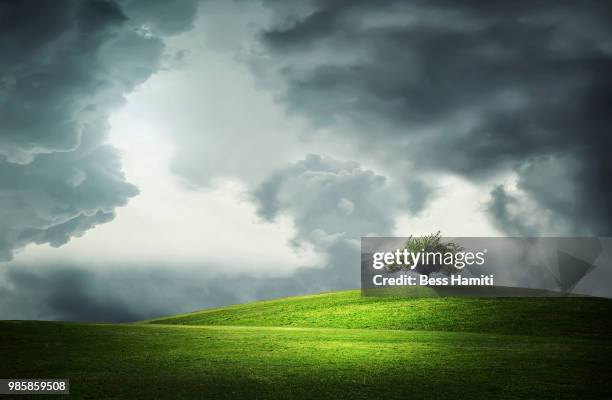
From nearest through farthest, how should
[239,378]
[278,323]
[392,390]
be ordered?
[392,390] < [239,378] < [278,323]

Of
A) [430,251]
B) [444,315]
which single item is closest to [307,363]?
[444,315]

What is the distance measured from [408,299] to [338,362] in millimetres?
45213

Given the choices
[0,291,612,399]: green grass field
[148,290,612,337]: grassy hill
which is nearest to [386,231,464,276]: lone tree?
[148,290,612,337]: grassy hill

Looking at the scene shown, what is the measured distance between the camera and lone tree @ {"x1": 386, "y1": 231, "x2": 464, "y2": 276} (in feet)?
240

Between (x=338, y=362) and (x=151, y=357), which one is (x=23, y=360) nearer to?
(x=151, y=357)

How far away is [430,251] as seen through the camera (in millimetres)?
75375

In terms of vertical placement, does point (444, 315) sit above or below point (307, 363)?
above

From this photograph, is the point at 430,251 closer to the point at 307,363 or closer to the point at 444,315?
the point at 444,315

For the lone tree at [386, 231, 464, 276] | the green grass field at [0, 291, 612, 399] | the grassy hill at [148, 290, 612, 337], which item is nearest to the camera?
the green grass field at [0, 291, 612, 399]

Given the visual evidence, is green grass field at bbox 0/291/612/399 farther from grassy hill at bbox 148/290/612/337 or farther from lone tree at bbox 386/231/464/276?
lone tree at bbox 386/231/464/276

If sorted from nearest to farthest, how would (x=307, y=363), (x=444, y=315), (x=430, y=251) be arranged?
1. (x=307, y=363)
2. (x=444, y=315)
3. (x=430, y=251)

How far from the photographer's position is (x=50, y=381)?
773 inches

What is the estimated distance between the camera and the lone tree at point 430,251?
73250 mm

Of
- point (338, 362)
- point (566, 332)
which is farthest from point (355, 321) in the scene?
point (338, 362)
